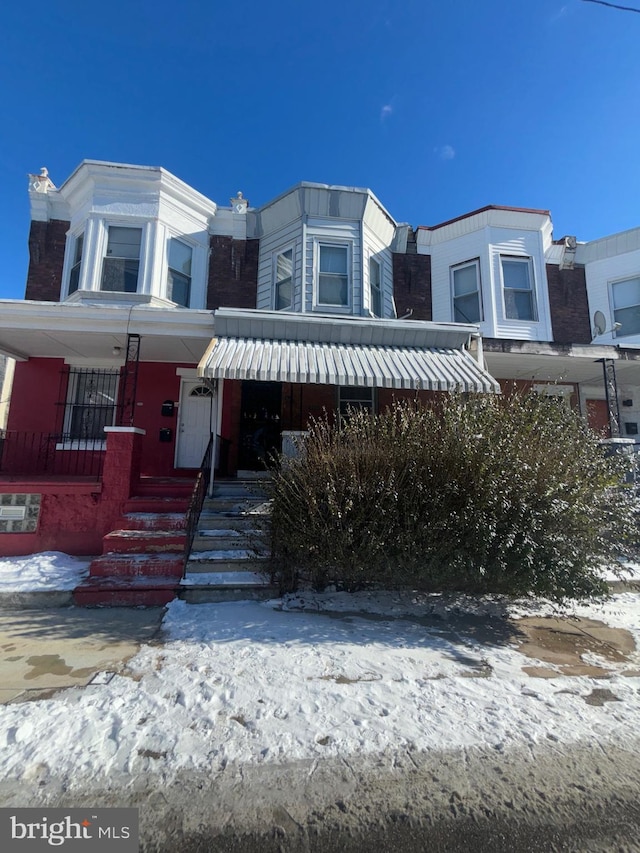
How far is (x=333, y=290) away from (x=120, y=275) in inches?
189

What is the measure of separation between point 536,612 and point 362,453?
266cm

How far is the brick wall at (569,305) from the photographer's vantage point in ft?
36.3

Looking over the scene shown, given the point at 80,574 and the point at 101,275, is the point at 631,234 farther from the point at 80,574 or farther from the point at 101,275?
the point at 80,574

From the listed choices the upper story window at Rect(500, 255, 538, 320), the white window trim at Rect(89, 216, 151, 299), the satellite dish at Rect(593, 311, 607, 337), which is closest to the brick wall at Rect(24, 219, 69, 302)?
the white window trim at Rect(89, 216, 151, 299)

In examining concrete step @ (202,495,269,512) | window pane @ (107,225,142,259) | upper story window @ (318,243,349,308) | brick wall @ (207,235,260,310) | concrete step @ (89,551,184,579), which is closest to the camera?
concrete step @ (89,551,184,579)

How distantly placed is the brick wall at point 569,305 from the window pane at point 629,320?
0.72 m

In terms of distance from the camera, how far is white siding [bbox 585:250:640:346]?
35.5 ft

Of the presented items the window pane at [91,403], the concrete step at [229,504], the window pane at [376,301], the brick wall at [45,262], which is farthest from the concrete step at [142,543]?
the brick wall at [45,262]

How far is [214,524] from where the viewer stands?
622 cm

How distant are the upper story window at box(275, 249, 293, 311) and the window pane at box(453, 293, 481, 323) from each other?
4308mm

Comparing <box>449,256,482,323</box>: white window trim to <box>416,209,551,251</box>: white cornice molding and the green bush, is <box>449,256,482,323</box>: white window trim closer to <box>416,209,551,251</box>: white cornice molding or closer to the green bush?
<box>416,209,551,251</box>: white cornice molding

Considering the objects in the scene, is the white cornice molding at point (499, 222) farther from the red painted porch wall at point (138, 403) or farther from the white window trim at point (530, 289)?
the red painted porch wall at point (138, 403)

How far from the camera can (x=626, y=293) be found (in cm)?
1099

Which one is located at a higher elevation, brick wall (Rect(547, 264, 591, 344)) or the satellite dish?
brick wall (Rect(547, 264, 591, 344))
